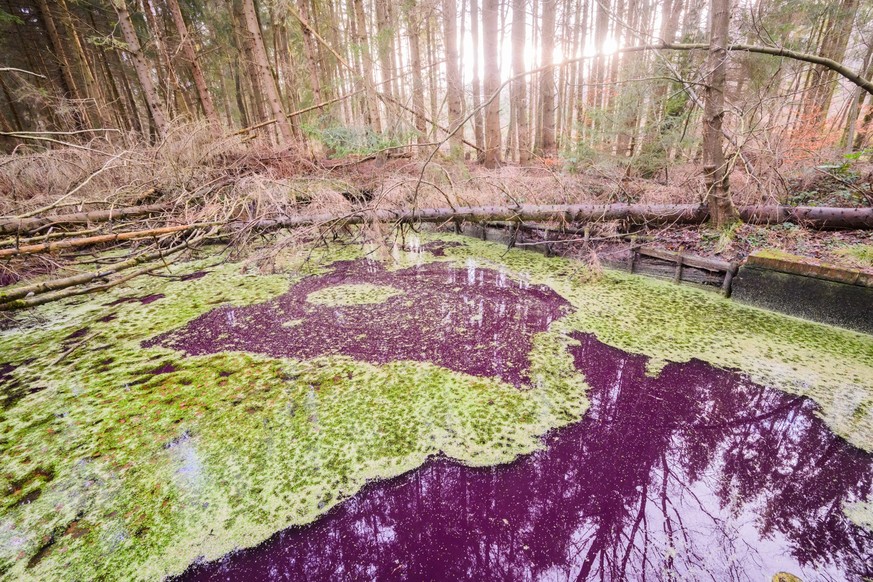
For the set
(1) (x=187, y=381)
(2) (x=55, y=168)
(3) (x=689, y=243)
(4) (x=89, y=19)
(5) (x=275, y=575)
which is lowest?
(5) (x=275, y=575)

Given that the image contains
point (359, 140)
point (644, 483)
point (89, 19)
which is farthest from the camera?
point (89, 19)

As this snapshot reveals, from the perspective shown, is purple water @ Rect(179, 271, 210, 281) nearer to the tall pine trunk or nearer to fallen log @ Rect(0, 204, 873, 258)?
fallen log @ Rect(0, 204, 873, 258)

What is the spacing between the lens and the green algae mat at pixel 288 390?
1301 millimetres

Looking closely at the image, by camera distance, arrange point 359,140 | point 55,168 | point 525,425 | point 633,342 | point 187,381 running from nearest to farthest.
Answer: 1. point 525,425
2. point 187,381
3. point 633,342
4. point 55,168
5. point 359,140

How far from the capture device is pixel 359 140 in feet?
16.4

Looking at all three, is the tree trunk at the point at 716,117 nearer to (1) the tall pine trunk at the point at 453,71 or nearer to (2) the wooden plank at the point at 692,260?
(2) the wooden plank at the point at 692,260

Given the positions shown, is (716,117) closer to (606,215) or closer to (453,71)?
(606,215)

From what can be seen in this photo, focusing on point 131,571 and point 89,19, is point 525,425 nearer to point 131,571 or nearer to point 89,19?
point 131,571

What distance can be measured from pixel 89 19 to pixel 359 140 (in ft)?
29.2

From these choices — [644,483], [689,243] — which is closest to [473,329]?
[644,483]

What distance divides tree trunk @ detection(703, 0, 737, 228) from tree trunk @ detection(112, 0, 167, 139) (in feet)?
18.9

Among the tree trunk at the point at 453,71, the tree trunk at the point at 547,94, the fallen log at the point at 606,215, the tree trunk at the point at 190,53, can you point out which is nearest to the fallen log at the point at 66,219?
the fallen log at the point at 606,215

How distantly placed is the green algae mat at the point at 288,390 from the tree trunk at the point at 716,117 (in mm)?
719

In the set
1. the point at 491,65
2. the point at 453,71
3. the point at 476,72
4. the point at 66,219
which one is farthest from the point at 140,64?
the point at 476,72
